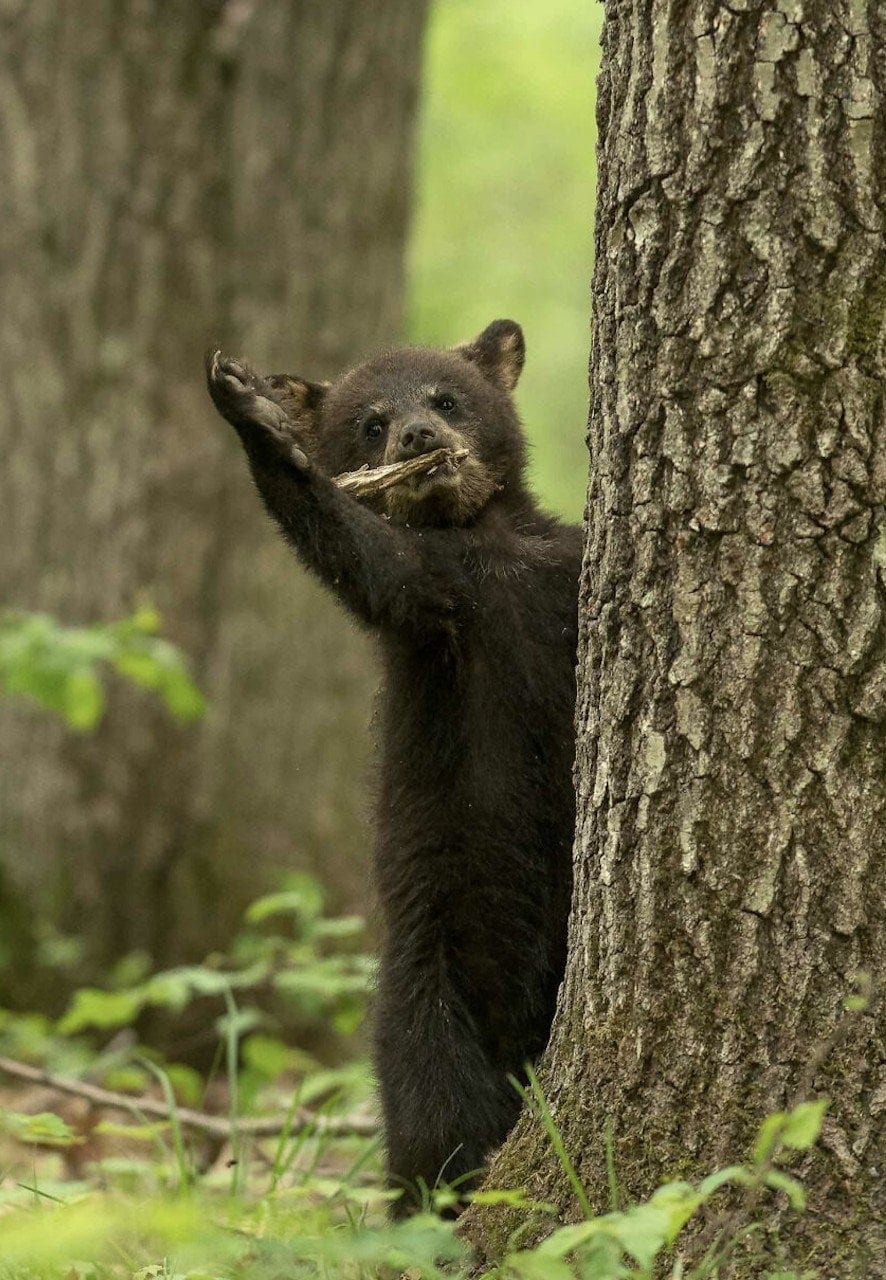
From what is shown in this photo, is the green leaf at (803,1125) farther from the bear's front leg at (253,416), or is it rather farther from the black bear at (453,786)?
the bear's front leg at (253,416)

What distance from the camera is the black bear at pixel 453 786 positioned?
3.99 meters

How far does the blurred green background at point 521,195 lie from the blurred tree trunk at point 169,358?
12.5 meters

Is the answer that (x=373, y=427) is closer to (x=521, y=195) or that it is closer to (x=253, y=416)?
(x=253, y=416)

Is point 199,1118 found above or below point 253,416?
below

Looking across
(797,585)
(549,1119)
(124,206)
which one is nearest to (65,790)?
(124,206)

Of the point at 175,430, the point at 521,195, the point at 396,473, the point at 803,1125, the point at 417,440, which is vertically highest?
the point at 521,195

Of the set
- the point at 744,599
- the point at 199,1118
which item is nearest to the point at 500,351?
the point at 744,599

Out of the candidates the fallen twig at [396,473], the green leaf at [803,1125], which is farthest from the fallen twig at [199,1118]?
the green leaf at [803,1125]

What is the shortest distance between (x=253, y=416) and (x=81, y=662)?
89.8 inches

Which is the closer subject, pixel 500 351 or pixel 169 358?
pixel 500 351

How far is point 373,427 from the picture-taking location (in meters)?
4.95

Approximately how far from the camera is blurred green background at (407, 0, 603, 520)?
20.5m

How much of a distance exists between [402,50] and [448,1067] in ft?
17.7

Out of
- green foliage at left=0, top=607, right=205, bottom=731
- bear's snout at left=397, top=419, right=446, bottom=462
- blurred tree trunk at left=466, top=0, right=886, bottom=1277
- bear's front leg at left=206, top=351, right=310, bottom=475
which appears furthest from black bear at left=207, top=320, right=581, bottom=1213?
green foliage at left=0, top=607, right=205, bottom=731
